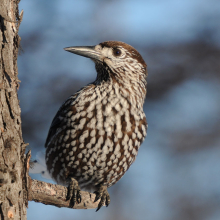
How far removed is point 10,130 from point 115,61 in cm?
191

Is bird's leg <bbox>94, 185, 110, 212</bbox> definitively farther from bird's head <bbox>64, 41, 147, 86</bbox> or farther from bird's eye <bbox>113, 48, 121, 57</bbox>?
bird's eye <bbox>113, 48, 121, 57</bbox>

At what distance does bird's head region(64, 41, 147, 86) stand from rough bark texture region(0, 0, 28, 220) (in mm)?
1414

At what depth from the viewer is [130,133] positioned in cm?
362

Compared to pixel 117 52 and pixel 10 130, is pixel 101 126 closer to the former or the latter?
pixel 117 52

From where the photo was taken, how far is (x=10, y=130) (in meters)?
2.24

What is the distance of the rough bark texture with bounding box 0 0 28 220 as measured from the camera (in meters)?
2.17

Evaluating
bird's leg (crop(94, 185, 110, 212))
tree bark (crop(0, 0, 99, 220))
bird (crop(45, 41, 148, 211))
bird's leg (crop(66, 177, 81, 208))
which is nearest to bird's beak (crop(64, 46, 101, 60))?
bird (crop(45, 41, 148, 211))

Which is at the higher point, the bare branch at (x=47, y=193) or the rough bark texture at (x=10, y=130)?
the rough bark texture at (x=10, y=130)

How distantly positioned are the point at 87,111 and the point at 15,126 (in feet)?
4.36

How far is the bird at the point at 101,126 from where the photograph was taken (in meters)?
3.49

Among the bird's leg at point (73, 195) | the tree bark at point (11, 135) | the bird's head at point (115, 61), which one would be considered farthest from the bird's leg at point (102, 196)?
the tree bark at point (11, 135)

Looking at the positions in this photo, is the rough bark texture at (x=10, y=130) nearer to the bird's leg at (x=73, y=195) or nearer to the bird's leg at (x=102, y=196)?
the bird's leg at (x=73, y=195)

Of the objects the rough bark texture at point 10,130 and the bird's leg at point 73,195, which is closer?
the rough bark texture at point 10,130

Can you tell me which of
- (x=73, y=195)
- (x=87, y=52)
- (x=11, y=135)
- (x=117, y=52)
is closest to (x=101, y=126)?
(x=73, y=195)
